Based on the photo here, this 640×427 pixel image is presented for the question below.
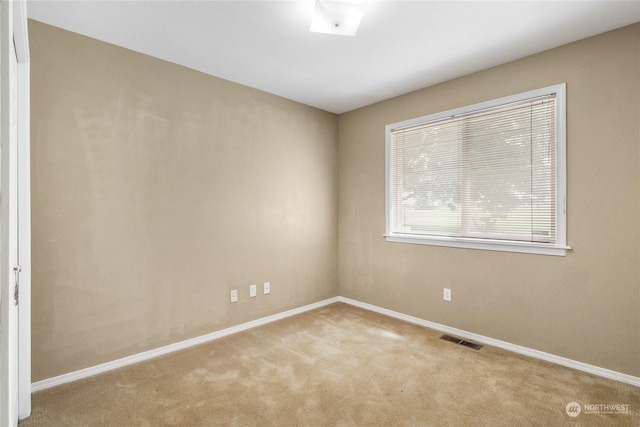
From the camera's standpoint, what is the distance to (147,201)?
2766mm

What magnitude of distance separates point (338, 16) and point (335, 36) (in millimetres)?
392

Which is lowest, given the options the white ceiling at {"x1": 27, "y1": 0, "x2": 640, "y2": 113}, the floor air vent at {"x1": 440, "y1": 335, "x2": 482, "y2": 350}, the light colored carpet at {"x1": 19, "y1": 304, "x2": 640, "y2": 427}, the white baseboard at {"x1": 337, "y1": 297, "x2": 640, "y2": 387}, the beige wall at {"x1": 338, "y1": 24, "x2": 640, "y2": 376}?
the light colored carpet at {"x1": 19, "y1": 304, "x2": 640, "y2": 427}

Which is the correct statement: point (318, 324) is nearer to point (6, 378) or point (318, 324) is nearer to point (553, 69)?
point (6, 378)

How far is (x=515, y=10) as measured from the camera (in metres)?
2.18

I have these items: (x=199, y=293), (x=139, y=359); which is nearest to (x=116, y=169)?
(x=199, y=293)

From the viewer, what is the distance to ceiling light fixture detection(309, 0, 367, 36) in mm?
2047

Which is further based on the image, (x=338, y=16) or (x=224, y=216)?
(x=224, y=216)

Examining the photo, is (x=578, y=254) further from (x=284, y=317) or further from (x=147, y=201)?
(x=147, y=201)

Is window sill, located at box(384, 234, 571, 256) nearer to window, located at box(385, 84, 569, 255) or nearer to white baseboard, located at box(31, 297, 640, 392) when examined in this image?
window, located at box(385, 84, 569, 255)

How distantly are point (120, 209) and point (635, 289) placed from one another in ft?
12.7

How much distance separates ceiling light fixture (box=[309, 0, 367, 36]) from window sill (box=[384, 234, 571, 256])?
2127 millimetres

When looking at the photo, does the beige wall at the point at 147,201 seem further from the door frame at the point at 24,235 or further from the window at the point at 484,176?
the window at the point at 484,176

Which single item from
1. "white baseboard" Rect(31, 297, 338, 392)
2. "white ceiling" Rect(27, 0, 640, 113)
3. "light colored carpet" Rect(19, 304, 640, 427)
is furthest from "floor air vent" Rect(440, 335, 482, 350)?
"white ceiling" Rect(27, 0, 640, 113)

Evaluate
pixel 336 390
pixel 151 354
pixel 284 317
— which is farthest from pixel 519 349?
A: pixel 151 354
